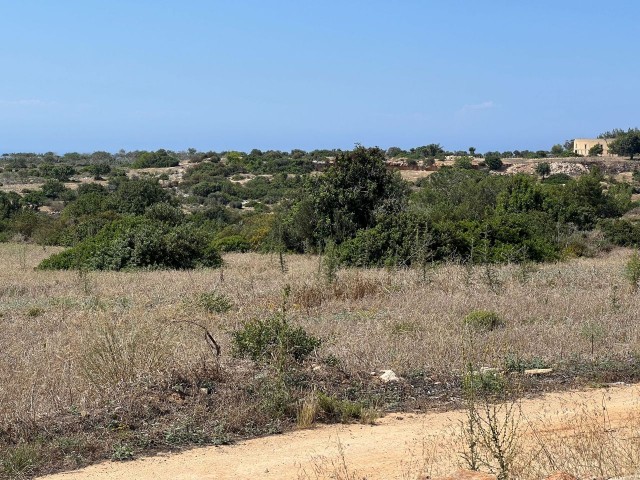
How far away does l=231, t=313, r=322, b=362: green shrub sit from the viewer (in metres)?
8.48

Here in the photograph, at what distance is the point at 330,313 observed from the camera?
12.9 meters

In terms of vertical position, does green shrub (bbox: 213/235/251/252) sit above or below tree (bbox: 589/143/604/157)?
below

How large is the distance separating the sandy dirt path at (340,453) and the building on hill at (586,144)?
269 feet

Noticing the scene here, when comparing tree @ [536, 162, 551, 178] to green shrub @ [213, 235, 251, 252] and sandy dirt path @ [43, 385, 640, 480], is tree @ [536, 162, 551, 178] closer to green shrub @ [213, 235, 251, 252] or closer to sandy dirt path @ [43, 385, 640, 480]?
green shrub @ [213, 235, 251, 252]

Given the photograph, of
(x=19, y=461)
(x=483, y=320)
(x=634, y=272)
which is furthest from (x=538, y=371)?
(x=634, y=272)

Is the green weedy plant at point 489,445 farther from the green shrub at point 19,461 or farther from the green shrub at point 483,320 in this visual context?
the green shrub at point 483,320

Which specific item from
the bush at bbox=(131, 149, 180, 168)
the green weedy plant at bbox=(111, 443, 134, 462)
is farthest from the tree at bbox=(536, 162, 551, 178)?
the green weedy plant at bbox=(111, 443, 134, 462)

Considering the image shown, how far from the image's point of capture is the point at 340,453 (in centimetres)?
616

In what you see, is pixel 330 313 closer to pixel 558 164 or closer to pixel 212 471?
pixel 212 471

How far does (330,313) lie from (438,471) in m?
7.41

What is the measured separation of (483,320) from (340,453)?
535 cm

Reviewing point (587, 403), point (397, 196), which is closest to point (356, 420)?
point (587, 403)

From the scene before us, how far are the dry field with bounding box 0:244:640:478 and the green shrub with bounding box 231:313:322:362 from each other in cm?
18

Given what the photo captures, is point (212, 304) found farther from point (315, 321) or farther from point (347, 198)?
point (347, 198)
